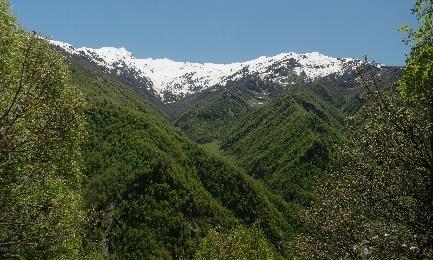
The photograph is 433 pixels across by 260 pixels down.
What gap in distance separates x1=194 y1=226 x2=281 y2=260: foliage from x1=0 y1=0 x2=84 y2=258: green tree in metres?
24.1

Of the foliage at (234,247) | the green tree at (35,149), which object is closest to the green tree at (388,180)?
the green tree at (35,149)

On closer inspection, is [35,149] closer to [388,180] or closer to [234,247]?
[388,180]

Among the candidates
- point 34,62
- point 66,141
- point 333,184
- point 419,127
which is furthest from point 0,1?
point 419,127

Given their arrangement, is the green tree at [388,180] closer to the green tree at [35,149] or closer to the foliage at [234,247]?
the green tree at [35,149]

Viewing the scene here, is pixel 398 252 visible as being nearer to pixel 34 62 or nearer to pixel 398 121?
pixel 398 121

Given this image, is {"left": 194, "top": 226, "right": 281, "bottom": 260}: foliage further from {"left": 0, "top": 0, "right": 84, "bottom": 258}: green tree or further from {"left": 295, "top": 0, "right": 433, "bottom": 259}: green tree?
{"left": 295, "top": 0, "right": 433, "bottom": 259}: green tree

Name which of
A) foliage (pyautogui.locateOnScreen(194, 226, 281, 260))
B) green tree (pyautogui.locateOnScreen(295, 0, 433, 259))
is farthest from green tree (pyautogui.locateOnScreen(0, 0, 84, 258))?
foliage (pyautogui.locateOnScreen(194, 226, 281, 260))

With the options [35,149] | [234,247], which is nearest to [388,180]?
[35,149]

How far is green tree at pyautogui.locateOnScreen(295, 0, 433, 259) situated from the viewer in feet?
55.9

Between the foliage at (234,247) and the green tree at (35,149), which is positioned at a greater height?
the green tree at (35,149)

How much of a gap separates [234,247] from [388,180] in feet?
147

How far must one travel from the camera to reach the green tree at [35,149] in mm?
13625

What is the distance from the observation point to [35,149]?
673 inches

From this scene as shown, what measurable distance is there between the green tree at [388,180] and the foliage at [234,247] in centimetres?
4146
